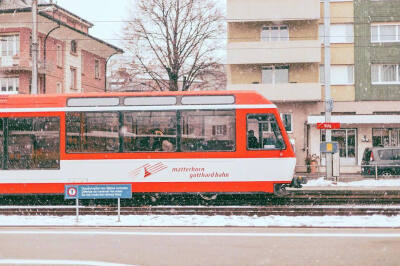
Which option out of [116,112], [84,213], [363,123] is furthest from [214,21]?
[84,213]

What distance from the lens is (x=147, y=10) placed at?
34781mm

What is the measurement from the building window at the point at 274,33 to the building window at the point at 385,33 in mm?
5380

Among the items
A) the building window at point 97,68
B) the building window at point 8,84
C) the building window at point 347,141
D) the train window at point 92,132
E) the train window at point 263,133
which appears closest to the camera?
the train window at point 263,133

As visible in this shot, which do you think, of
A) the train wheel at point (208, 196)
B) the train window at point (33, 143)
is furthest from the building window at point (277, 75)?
the train window at point (33, 143)

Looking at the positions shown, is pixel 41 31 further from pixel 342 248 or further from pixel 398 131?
pixel 342 248

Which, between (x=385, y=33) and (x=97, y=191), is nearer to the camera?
(x=97, y=191)

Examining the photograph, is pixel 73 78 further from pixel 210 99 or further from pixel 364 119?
pixel 210 99

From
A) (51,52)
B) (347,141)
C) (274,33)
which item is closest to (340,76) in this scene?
(347,141)

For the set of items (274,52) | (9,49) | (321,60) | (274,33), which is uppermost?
(274,33)

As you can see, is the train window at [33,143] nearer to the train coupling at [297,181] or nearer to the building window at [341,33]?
the train coupling at [297,181]

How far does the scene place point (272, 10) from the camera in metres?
33.2

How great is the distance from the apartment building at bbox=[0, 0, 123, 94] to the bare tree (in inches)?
216

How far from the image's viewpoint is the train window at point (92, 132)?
1462 centimetres

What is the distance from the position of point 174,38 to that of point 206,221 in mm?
24294
